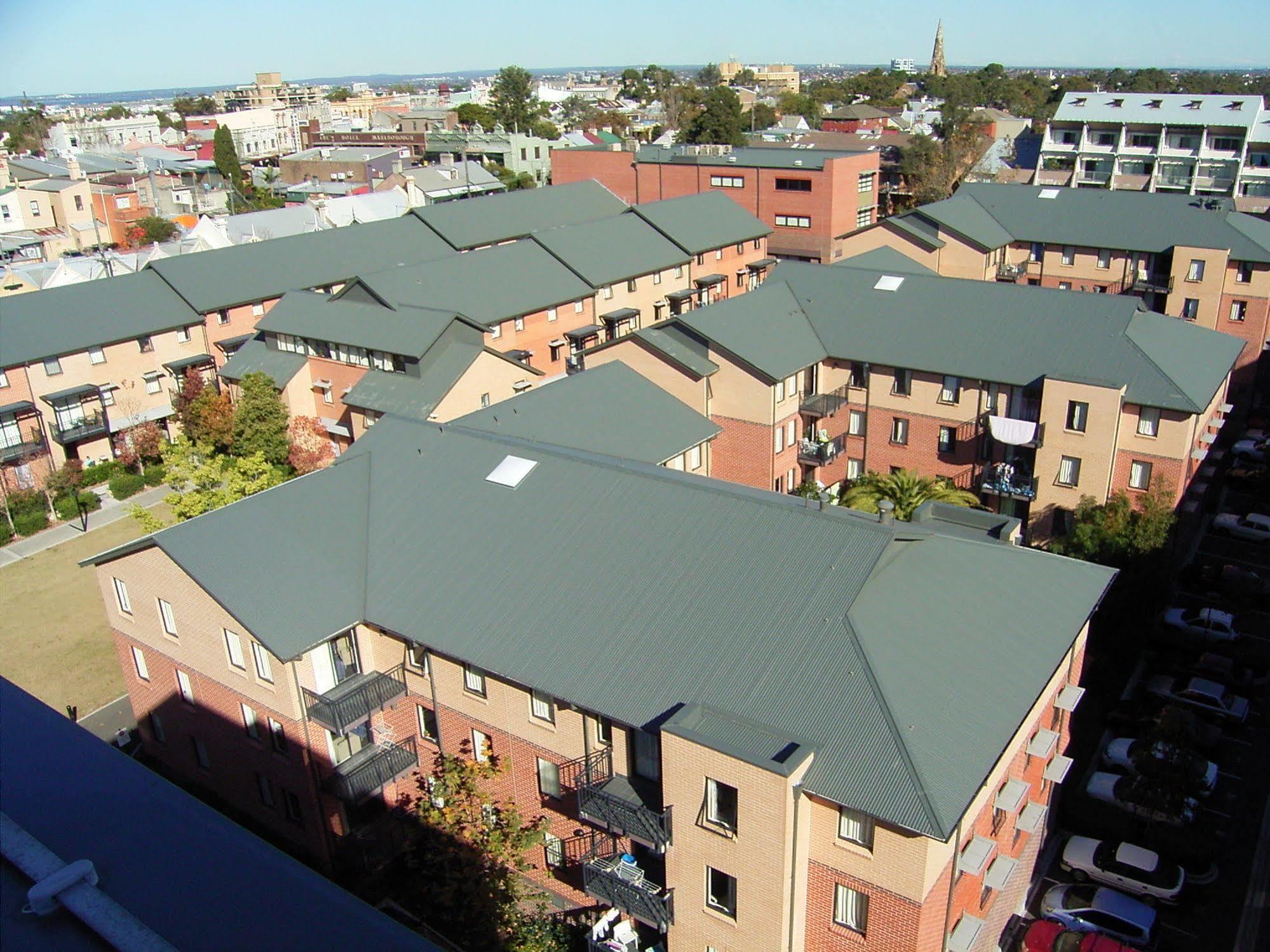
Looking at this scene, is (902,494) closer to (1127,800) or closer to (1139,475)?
(1139,475)

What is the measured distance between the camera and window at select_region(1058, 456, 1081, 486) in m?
38.2

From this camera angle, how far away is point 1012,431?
3884 cm

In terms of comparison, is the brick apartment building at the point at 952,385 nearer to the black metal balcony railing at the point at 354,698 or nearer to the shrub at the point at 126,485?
the black metal balcony railing at the point at 354,698

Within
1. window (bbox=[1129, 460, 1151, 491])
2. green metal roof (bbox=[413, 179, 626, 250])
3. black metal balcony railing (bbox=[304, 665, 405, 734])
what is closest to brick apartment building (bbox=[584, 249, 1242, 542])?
window (bbox=[1129, 460, 1151, 491])

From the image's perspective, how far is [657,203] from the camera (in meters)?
70.2

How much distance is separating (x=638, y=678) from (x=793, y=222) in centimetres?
6659

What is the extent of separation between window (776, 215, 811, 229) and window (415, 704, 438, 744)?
63490 mm

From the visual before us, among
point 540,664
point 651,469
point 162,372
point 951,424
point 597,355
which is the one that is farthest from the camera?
point 162,372

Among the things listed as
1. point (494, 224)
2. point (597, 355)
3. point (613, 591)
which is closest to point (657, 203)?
point (494, 224)

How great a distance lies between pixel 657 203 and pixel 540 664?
53419 mm

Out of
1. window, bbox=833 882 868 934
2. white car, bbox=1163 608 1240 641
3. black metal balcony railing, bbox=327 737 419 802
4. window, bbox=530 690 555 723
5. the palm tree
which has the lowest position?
white car, bbox=1163 608 1240 641

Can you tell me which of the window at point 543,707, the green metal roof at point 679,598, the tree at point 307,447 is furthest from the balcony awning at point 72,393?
the window at point 543,707

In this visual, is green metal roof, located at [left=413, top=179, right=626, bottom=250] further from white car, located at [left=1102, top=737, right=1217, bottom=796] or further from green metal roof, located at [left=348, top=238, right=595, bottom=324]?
white car, located at [left=1102, top=737, right=1217, bottom=796]

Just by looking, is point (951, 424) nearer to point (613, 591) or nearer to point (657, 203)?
point (613, 591)
